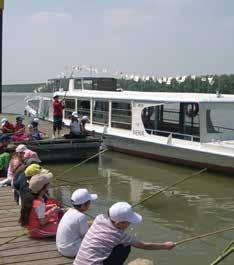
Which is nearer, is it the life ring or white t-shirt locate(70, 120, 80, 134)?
the life ring

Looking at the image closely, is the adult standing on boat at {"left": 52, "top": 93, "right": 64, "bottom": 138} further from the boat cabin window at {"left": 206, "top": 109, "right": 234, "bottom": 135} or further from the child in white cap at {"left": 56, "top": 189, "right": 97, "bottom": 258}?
the child in white cap at {"left": 56, "top": 189, "right": 97, "bottom": 258}

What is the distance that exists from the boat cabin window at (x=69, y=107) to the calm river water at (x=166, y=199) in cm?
593

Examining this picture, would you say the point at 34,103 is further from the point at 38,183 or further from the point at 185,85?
the point at 38,183

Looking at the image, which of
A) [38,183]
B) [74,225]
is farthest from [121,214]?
[38,183]

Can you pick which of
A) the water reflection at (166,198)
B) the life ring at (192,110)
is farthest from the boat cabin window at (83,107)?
the life ring at (192,110)

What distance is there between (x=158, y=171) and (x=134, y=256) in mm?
9033

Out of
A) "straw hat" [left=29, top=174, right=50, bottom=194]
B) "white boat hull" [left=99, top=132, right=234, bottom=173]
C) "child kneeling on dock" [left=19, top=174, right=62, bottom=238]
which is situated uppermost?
"straw hat" [left=29, top=174, right=50, bottom=194]

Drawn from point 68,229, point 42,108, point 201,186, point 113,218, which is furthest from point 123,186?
point 42,108

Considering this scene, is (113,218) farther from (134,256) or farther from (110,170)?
(110,170)

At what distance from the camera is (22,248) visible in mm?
7082

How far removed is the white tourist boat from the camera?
1670 cm

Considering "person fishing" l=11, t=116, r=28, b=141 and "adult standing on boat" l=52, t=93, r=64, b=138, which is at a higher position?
"adult standing on boat" l=52, t=93, r=64, b=138

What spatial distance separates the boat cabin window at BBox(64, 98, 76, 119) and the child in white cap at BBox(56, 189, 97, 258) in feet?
63.5

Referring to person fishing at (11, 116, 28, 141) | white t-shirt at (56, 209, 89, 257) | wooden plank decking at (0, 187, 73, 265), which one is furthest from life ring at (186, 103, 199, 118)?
white t-shirt at (56, 209, 89, 257)
